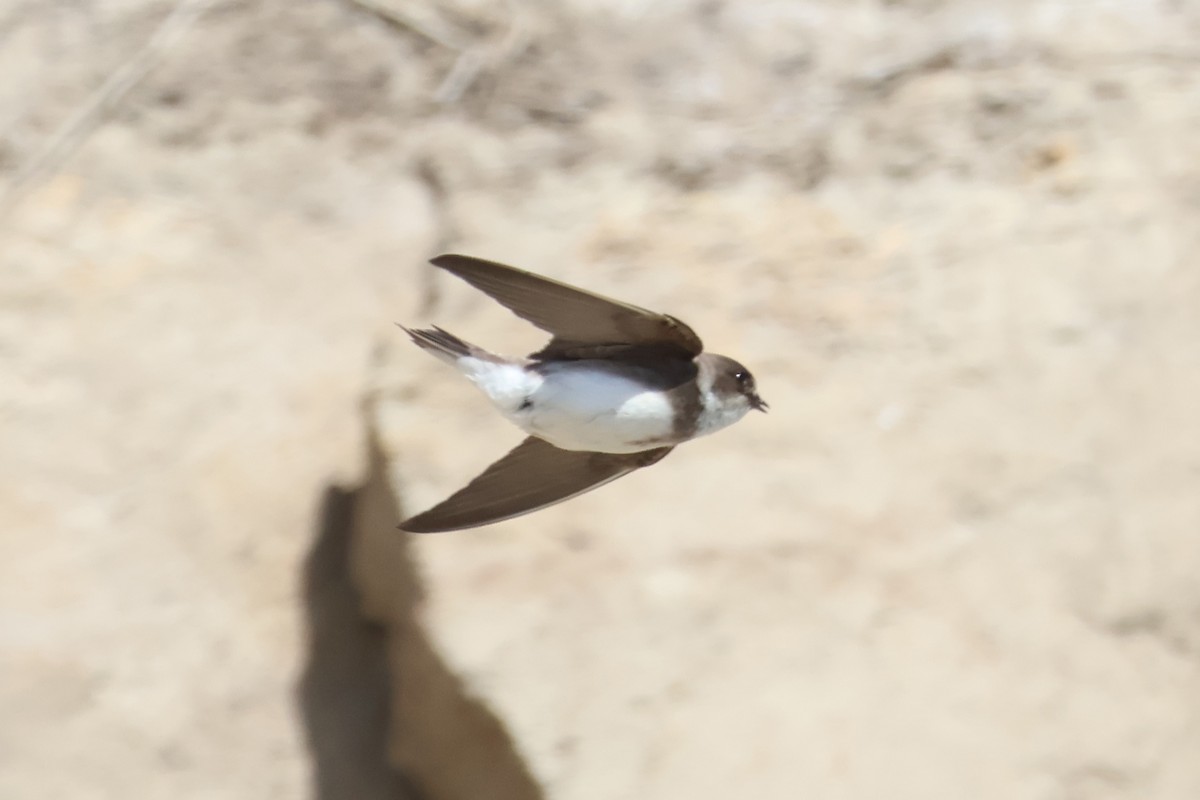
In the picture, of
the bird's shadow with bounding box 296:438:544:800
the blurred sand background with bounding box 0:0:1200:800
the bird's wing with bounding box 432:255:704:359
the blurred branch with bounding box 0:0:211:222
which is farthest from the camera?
the blurred branch with bounding box 0:0:211:222

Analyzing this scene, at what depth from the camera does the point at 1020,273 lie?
7.02 feet

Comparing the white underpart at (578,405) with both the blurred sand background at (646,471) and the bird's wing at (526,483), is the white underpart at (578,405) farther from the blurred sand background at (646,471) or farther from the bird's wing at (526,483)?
the blurred sand background at (646,471)

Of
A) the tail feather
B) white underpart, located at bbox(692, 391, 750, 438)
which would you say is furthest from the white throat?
the tail feather

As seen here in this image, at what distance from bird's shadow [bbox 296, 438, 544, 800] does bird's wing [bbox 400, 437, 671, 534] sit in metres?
0.74

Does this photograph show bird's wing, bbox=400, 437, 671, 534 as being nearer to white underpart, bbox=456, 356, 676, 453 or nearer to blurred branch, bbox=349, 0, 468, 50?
white underpart, bbox=456, 356, 676, 453

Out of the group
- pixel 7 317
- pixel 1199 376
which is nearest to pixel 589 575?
pixel 1199 376

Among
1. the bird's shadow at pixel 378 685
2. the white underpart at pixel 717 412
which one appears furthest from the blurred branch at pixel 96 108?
the white underpart at pixel 717 412

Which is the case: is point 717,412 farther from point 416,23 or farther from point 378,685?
point 416,23

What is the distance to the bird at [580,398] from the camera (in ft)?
3.45

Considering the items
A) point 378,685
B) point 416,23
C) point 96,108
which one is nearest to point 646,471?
point 378,685

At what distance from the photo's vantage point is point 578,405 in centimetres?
108

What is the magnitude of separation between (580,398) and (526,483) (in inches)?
4.0

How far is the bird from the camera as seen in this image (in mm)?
1052

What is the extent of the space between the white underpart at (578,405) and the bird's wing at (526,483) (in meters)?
0.04
